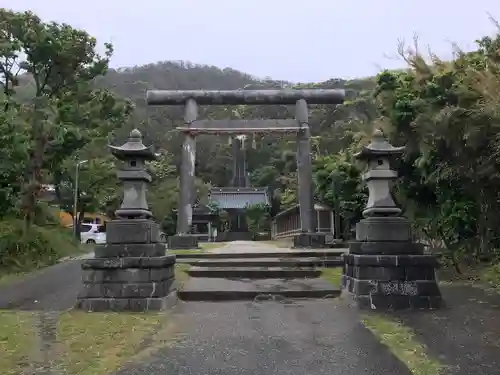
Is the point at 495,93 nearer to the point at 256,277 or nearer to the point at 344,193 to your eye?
the point at 256,277

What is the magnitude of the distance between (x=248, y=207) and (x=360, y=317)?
87.7ft

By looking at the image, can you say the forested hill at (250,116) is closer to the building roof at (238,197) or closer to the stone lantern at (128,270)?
the building roof at (238,197)

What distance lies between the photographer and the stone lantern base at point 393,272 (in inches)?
276

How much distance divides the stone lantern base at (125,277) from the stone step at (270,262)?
3.24 m

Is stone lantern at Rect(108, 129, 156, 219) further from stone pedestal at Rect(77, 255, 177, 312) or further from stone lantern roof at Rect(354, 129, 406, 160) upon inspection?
stone lantern roof at Rect(354, 129, 406, 160)

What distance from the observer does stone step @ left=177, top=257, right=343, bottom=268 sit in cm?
1030

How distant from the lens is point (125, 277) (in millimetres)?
6992

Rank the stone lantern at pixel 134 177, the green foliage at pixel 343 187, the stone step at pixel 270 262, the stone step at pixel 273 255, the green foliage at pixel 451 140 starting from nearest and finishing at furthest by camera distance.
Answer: the stone lantern at pixel 134 177
the green foliage at pixel 451 140
the stone step at pixel 270 262
the stone step at pixel 273 255
the green foliage at pixel 343 187

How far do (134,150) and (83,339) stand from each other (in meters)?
3.32

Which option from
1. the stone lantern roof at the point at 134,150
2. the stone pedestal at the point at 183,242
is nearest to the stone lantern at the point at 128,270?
the stone lantern roof at the point at 134,150

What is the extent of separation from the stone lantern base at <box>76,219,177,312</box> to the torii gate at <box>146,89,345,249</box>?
6822 mm

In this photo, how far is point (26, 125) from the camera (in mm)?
11734

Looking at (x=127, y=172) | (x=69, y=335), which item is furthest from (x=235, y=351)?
(x=127, y=172)

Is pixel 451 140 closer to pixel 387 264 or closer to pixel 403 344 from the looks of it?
pixel 387 264
